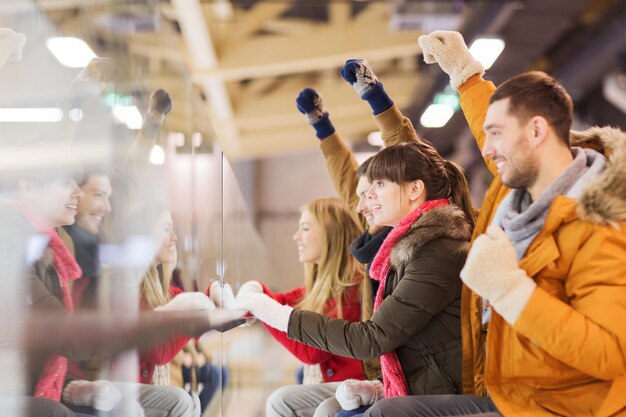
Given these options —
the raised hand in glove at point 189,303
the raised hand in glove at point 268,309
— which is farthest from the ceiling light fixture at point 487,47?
the raised hand in glove at point 189,303

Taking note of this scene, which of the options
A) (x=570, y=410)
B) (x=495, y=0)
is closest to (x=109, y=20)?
(x=570, y=410)

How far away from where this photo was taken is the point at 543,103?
5.22ft

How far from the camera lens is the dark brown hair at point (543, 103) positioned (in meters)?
1.59

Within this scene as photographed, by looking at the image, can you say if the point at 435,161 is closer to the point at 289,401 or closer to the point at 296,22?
the point at 289,401

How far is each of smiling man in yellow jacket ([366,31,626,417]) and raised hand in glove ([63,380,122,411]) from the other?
2.45 feet

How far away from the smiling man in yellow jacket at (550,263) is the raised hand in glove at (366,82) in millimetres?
751

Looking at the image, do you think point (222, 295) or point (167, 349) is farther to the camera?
point (222, 295)

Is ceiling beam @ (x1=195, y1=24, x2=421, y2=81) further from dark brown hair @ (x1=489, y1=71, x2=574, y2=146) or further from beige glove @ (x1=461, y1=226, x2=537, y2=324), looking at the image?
beige glove @ (x1=461, y1=226, x2=537, y2=324)

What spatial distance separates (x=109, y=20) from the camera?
124 cm

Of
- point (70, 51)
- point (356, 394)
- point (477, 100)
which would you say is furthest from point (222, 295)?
point (70, 51)

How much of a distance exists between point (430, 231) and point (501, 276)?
0.45m

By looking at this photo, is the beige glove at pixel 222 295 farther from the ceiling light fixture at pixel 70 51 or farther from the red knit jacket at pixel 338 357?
the ceiling light fixture at pixel 70 51

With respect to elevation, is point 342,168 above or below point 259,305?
above

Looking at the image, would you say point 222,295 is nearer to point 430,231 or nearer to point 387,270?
point 387,270
